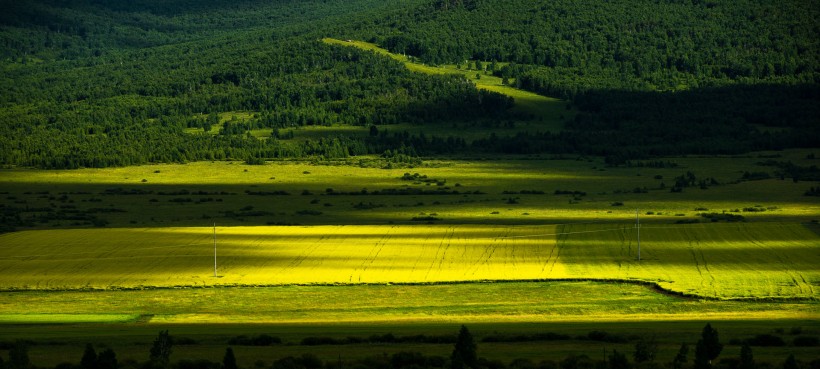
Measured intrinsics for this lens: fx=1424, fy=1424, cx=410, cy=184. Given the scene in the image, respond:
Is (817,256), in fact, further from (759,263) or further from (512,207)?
(512,207)

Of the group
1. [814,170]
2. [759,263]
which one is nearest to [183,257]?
[759,263]

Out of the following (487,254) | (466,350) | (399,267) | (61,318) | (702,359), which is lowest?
(487,254)

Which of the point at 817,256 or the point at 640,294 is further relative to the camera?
the point at 817,256

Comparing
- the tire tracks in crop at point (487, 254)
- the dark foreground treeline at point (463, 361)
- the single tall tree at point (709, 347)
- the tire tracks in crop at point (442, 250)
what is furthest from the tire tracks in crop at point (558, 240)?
the single tall tree at point (709, 347)

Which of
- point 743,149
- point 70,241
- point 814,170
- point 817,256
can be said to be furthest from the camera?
point 743,149

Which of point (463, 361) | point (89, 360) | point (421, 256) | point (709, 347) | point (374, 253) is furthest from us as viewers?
point (374, 253)

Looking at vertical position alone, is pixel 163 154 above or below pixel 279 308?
below

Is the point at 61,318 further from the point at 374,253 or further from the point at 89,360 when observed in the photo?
the point at 374,253

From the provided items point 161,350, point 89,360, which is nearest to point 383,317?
point 161,350

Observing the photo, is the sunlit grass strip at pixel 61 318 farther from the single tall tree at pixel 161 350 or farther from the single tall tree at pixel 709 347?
the single tall tree at pixel 709 347
